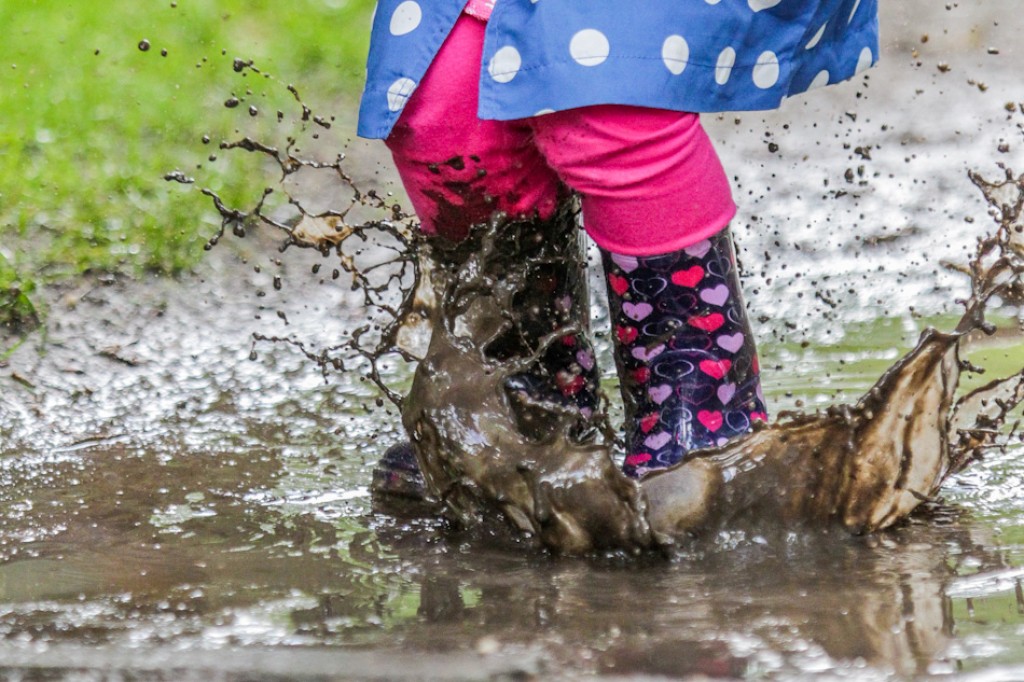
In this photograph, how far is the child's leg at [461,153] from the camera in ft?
6.17

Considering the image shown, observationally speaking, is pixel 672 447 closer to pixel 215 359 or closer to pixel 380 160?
pixel 215 359

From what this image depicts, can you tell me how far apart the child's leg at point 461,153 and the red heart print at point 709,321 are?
12.5 inches

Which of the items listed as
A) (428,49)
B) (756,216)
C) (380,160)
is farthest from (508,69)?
(380,160)

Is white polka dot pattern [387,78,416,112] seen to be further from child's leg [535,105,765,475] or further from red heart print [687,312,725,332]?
red heart print [687,312,725,332]

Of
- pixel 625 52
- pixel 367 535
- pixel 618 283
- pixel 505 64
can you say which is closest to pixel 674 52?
pixel 625 52

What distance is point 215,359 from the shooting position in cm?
289

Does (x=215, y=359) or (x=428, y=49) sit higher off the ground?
(x=428, y=49)

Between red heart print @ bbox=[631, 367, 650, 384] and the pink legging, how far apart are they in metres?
0.17

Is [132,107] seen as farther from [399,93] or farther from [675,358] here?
[675,358]

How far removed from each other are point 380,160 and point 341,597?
2.72m

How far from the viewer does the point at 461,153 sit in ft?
6.27

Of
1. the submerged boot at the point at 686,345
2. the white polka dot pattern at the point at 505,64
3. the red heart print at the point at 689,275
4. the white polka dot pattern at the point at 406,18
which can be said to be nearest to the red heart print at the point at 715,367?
the submerged boot at the point at 686,345

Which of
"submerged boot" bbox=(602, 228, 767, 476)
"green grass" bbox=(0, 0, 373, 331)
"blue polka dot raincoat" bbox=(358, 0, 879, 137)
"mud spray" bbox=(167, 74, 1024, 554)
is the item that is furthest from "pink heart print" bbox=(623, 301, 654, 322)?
"green grass" bbox=(0, 0, 373, 331)

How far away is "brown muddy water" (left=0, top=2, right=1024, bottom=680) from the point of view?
1.36m
